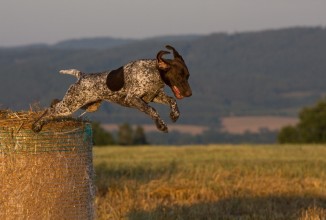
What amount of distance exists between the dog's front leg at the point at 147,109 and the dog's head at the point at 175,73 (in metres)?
0.31

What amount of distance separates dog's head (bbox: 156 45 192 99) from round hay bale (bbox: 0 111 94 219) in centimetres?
174

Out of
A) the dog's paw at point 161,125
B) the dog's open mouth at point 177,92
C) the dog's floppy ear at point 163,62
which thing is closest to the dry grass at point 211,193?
the dog's paw at point 161,125

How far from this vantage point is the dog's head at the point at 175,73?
951 cm

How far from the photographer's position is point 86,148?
11148 mm

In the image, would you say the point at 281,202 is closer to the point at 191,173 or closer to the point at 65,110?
the point at 191,173

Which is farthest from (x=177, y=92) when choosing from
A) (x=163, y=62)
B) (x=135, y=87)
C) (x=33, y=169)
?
(x=33, y=169)

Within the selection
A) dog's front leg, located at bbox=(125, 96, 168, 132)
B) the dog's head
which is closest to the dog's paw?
dog's front leg, located at bbox=(125, 96, 168, 132)

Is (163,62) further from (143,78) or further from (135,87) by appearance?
(135,87)

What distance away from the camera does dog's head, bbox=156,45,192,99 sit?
951cm

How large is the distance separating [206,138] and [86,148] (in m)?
168

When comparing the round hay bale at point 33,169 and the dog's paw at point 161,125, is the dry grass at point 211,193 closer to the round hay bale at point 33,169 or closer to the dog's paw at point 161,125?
the round hay bale at point 33,169

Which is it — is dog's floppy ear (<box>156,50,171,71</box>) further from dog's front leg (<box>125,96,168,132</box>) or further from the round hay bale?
the round hay bale

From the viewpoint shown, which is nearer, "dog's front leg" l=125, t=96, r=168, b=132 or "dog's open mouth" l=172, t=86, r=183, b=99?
"dog's open mouth" l=172, t=86, r=183, b=99

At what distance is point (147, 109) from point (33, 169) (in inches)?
72.4
